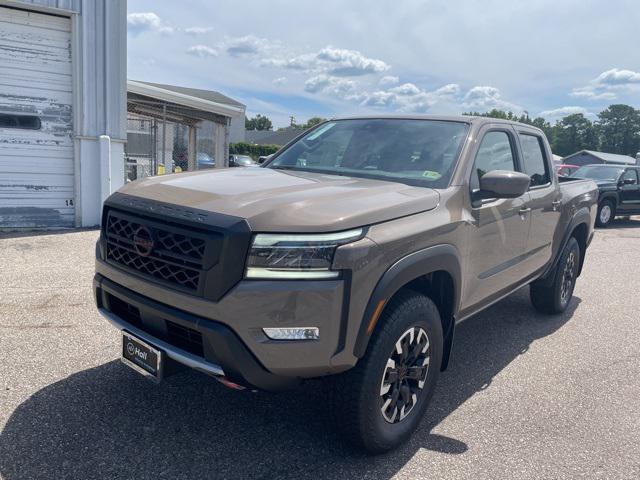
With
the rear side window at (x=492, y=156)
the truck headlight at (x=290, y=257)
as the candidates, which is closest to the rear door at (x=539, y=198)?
the rear side window at (x=492, y=156)

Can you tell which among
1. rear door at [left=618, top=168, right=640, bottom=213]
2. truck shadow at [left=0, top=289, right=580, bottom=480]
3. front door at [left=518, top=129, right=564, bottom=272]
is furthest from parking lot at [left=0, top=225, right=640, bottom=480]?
rear door at [left=618, top=168, right=640, bottom=213]

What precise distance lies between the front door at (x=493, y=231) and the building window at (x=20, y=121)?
24.3ft

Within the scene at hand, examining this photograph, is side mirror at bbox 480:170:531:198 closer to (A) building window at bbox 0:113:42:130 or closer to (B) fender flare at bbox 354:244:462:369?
(B) fender flare at bbox 354:244:462:369

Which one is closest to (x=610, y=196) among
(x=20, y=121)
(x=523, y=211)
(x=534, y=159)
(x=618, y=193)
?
(x=618, y=193)

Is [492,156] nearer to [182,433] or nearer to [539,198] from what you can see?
[539,198]

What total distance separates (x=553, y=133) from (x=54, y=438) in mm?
103923

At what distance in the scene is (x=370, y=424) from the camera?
2713 mm

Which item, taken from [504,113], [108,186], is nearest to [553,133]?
[504,113]

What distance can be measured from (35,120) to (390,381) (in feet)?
26.0

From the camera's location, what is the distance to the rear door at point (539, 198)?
14.6 feet

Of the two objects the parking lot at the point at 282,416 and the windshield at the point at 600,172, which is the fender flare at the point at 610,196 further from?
the parking lot at the point at 282,416

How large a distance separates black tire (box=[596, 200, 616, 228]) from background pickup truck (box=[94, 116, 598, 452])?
11902 mm

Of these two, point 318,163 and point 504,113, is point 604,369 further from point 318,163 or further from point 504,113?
point 504,113

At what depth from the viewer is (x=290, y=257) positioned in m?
2.41
